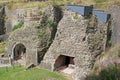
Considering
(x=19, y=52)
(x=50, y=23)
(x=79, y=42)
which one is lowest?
(x=19, y=52)

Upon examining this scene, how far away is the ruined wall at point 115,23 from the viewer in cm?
2196

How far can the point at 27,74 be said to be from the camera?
2272cm

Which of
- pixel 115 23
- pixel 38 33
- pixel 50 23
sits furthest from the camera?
pixel 50 23

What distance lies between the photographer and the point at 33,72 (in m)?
23.1

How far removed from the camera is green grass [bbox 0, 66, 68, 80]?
22.0m

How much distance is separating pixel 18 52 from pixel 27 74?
20.5ft

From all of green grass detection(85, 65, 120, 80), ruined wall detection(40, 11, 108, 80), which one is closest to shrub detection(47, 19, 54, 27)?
ruined wall detection(40, 11, 108, 80)

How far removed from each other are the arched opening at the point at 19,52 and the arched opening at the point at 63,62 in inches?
197

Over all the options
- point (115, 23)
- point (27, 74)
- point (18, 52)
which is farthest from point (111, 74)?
point (18, 52)

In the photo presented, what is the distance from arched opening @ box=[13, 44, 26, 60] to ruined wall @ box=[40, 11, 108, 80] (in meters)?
4.57

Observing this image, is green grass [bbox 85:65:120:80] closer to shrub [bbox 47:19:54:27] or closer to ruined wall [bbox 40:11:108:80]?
ruined wall [bbox 40:11:108:80]

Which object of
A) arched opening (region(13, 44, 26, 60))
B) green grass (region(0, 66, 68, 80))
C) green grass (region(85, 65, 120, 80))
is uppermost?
green grass (region(85, 65, 120, 80))

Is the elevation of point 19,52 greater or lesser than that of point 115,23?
lesser

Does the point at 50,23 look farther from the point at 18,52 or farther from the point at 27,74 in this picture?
the point at 27,74
